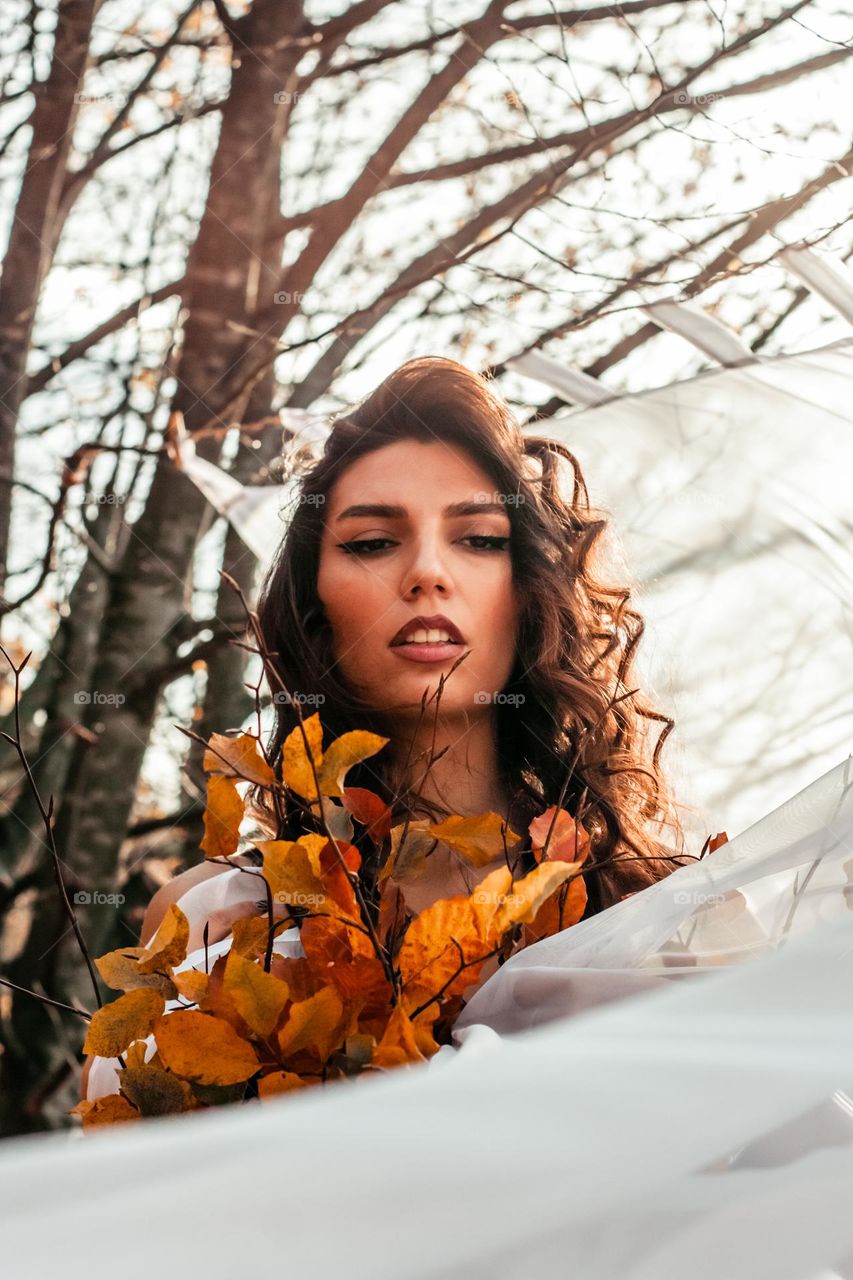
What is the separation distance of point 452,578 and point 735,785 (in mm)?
356

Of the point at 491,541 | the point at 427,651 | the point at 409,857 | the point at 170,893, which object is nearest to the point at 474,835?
the point at 409,857

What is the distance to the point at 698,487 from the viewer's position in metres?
1.22

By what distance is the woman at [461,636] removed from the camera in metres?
0.92

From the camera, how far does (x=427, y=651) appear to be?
91 centimetres

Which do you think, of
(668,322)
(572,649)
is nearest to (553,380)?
(668,322)

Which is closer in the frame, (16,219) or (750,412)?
(750,412)

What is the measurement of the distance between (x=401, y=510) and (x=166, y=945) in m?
0.47

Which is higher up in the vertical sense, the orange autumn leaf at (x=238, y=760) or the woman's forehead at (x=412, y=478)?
the woman's forehead at (x=412, y=478)

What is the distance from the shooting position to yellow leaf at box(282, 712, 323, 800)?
607mm

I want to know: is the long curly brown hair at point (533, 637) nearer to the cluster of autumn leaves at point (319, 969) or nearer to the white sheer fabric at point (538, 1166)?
the cluster of autumn leaves at point (319, 969)

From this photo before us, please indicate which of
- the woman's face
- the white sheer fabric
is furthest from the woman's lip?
the white sheer fabric

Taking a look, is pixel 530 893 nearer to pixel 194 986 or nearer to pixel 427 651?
pixel 194 986

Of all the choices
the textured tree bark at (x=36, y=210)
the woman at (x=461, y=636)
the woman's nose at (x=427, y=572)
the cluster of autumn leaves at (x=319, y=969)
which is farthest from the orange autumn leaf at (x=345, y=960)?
the textured tree bark at (x=36, y=210)

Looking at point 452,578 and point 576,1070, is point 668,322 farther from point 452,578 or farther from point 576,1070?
point 576,1070
